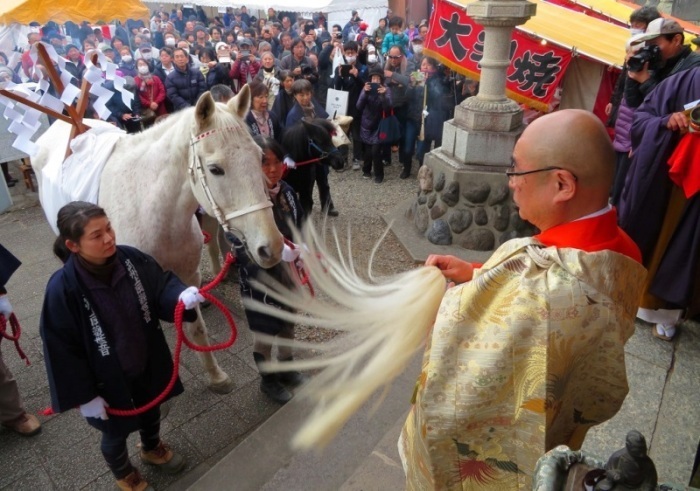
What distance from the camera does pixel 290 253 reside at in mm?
2795

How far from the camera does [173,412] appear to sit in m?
3.27

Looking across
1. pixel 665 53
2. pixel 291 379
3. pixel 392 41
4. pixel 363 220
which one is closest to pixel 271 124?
pixel 363 220

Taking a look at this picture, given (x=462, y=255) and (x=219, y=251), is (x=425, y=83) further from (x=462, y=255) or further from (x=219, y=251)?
(x=219, y=251)

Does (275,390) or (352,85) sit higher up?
(352,85)

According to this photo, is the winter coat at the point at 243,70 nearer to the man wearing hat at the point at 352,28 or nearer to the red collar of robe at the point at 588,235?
the man wearing hat at the point at 352,28

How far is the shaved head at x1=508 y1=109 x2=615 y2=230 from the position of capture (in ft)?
4.27

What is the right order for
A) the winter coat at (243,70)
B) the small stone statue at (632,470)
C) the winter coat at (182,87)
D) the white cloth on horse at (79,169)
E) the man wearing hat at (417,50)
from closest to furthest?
the small stone statue at (632,470) < the white cloth on horse at (79,169) < the winter coat at (182,87) < the winter coat at (243,70) < the man wearing hat at (417,50)

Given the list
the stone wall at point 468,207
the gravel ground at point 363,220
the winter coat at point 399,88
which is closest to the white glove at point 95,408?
the gravel ground at point 363,220

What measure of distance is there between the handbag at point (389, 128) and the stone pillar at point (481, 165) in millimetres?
2332

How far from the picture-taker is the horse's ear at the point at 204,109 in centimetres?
243

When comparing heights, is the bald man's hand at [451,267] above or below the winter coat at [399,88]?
above

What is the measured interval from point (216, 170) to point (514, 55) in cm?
491

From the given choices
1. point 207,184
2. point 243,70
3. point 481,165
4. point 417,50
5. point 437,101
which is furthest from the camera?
point 417,50

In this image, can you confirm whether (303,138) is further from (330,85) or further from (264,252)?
(330,85)
